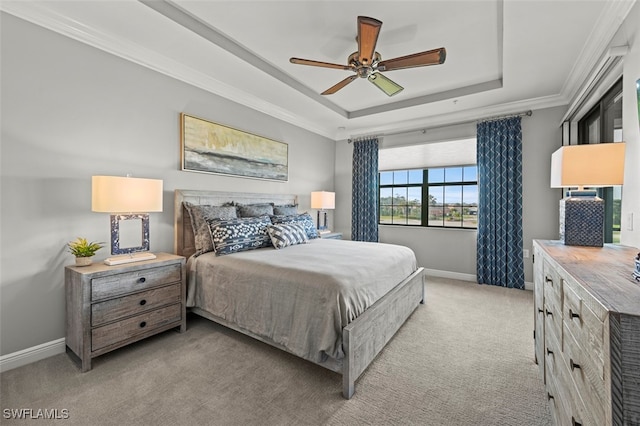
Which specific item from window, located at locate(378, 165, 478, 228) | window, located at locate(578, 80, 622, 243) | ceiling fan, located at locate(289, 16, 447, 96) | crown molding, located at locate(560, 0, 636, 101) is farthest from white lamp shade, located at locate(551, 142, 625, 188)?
window, located at locate(378, 165, 478, 228)

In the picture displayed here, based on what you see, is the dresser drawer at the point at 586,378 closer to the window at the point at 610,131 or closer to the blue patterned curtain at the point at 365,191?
the window at the point at 610,131

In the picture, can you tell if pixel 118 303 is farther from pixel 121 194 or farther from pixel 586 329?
pixel 586 329

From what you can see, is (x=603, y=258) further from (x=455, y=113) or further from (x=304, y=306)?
(x=455, y=113)

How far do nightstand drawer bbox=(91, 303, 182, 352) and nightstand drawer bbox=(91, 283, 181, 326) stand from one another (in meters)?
0.05

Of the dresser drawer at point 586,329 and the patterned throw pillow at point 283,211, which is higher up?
the patterned throw pillow at point 283,211

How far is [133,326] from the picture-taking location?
7.23 feet

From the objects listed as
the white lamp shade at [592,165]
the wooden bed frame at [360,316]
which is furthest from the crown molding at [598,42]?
the wooden bed frame at [360,316]

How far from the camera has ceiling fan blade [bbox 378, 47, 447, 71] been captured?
2148 mm

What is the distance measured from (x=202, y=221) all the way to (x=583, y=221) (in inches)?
124

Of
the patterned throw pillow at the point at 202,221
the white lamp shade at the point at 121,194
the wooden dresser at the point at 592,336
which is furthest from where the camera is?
the patterned throw pillow at the point at 202,221

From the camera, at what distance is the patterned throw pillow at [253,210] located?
344 centimetres

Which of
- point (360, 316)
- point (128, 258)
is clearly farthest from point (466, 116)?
point (128, 258)

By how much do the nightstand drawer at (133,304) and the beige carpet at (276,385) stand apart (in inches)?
13.3

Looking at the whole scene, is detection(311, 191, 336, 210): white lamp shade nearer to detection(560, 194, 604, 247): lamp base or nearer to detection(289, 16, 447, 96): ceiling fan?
detection(289, 16, 447, 96): ceiling fan
